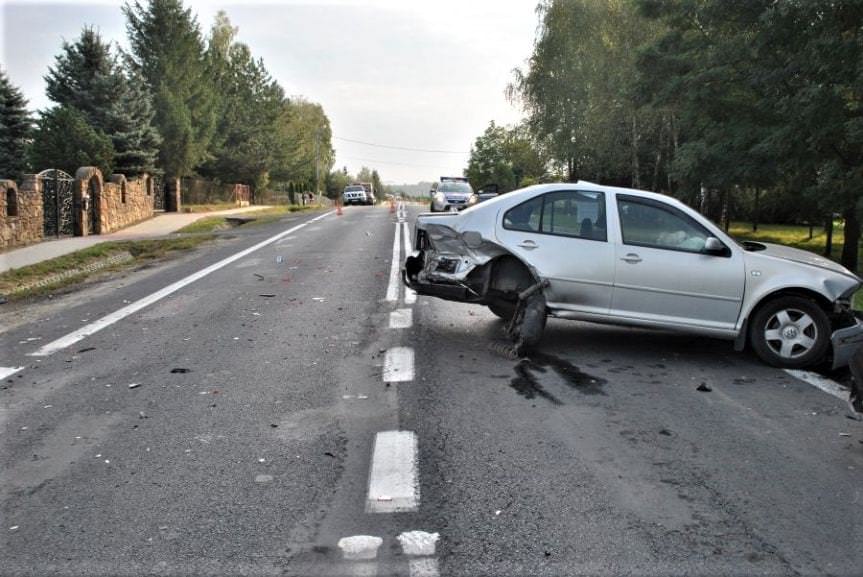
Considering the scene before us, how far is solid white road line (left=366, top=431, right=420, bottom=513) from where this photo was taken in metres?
3.98

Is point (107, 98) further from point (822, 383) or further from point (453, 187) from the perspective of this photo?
point (822, 383)

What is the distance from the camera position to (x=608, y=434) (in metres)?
5.15

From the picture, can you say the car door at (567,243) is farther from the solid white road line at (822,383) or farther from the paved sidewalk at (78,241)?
the paved sidewalk at (78,241)

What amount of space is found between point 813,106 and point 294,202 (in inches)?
2130

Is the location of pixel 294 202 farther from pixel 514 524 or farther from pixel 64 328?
pixel 514 524

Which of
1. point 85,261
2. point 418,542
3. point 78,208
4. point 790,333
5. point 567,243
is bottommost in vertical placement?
point 85,261

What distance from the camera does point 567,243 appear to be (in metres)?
7.67

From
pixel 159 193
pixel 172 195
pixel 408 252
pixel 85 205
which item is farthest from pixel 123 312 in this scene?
pixel 159 193

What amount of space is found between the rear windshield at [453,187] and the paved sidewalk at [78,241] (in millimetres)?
10194

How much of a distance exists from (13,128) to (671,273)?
3122 cm

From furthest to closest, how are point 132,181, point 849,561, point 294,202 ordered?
point 294,202 → point 132,181 → point 849,561

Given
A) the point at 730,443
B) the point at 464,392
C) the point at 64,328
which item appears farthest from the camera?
the point at 64,328

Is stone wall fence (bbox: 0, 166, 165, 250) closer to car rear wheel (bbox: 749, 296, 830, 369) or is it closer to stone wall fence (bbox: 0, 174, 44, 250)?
stone wall fence (bbox: 0, 174, 44, 250)

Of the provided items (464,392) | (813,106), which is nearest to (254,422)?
(464,392)
